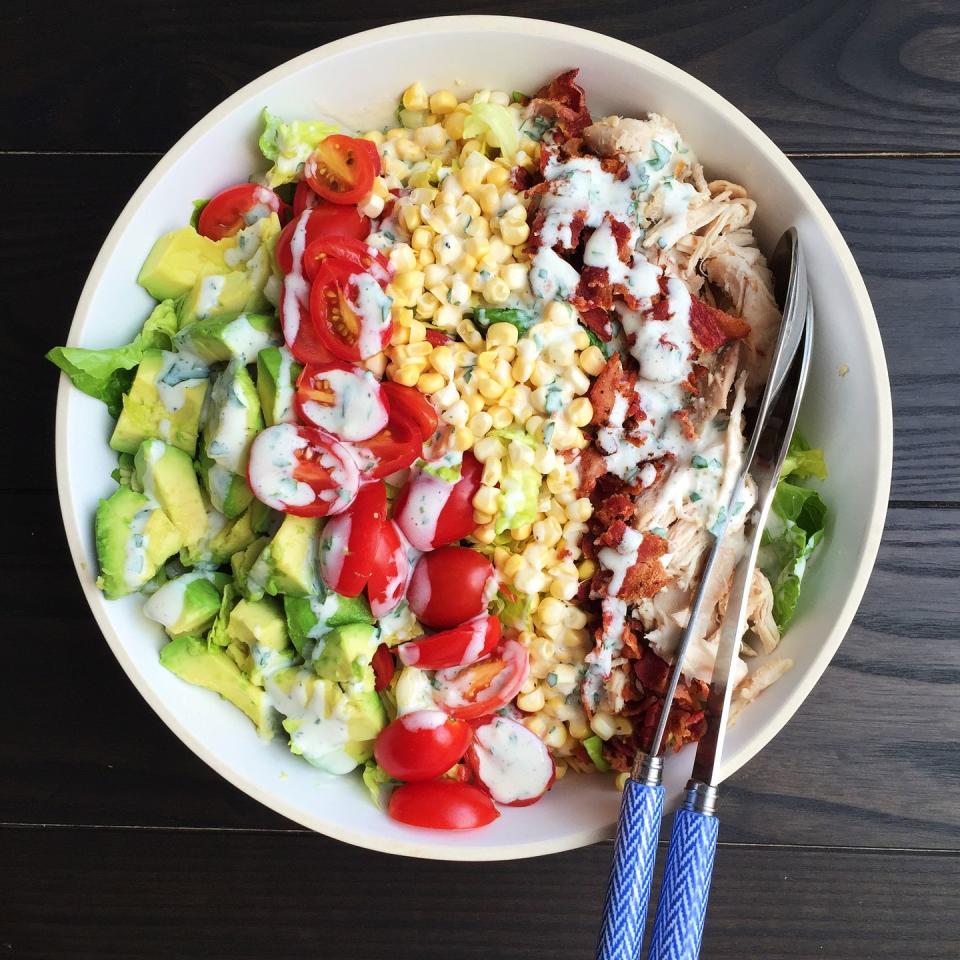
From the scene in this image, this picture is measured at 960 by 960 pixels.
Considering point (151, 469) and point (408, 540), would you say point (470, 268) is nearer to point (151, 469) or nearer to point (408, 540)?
point (408, 540)

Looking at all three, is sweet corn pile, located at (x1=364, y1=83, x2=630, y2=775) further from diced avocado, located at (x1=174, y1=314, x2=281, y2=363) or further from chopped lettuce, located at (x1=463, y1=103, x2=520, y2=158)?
diced avocado, located at (x1=174, y1=314, x2=281, y2=363)

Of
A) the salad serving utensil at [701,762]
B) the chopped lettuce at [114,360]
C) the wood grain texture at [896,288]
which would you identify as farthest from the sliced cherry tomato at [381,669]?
the wood grain texture at [896,288]

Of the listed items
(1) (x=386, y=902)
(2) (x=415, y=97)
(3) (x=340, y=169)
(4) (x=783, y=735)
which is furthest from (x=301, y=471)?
(4) (x=783, y=735)

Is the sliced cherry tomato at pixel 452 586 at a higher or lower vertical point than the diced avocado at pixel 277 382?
lower

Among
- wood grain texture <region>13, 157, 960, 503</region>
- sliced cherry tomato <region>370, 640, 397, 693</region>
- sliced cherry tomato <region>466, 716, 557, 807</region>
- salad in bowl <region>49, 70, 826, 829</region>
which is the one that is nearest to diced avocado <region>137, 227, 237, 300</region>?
salad in bowl <region>49, 70, 826, 829</region>

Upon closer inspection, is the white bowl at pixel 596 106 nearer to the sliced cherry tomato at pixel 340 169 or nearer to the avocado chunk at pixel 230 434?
the sliced cherry tomato at pixel 340 169

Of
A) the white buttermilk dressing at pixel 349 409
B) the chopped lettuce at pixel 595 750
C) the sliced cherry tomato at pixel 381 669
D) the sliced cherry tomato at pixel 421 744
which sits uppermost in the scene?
the white buttermilk dressing at pixel 349 409
